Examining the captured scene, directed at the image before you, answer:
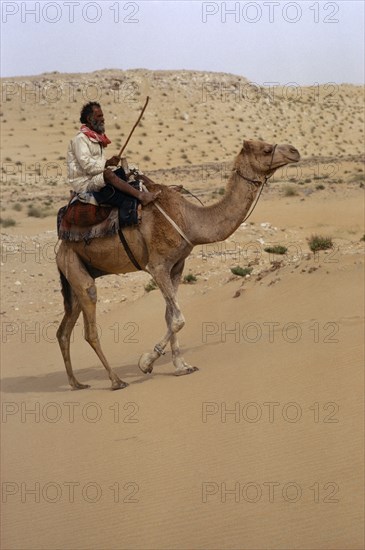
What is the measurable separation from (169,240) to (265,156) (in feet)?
4.47

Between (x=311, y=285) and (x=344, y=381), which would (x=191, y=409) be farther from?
(x=311, y=285)

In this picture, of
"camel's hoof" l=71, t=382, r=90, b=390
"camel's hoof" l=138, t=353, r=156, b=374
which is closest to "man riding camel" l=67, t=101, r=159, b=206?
"camel's hoof" l=138, t=353, r=156, b=374

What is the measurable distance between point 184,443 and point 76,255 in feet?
10.1

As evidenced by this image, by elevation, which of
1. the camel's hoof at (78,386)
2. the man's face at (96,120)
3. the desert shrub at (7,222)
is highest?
the man's face at (96,120)

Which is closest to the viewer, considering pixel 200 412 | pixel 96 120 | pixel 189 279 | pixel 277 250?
pixel 200 412

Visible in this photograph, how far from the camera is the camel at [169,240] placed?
10188 mm

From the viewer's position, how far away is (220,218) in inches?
414

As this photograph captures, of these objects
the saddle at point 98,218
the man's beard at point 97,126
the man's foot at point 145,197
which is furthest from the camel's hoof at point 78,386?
the man's beard at point 97,126

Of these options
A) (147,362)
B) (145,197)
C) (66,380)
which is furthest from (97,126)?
(66,380)

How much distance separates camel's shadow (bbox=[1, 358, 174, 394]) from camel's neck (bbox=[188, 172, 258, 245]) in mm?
1652

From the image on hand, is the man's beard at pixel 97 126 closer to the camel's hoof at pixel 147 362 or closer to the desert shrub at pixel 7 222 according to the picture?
the camel's hoof at pixel 147 362

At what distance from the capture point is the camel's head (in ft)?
32.4

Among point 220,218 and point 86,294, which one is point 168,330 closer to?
point 86,294

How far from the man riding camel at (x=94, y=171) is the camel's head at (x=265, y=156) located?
3.50 feet
